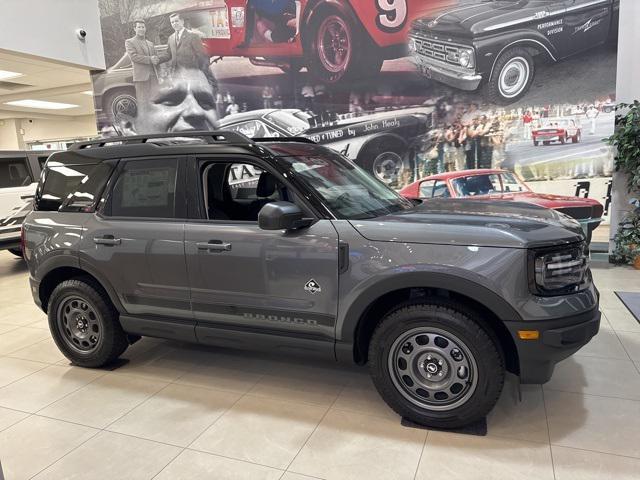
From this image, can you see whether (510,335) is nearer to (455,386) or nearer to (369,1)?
(455,386)

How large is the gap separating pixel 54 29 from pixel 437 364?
8732 millimetres

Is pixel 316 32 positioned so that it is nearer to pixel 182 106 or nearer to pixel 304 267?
pixel 182 106

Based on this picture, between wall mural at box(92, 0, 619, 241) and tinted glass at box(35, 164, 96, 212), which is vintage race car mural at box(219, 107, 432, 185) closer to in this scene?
wall mural at box(92, 0, 619, 241)

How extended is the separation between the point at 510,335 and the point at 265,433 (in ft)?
4.75

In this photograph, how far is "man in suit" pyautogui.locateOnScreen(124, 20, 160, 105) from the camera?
26.6 feet

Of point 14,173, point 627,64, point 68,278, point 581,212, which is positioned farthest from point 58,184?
point 627,64

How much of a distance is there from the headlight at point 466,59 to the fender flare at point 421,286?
4.89m

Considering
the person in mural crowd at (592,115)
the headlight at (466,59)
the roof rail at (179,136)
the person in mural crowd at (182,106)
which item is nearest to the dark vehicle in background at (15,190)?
the person in mural crowd at (182,106)

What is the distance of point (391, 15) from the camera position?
21.4 ft

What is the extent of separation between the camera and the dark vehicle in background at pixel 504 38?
5.80 m

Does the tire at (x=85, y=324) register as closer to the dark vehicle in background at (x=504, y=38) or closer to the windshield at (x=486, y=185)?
the windshield at (x=486, y=185)

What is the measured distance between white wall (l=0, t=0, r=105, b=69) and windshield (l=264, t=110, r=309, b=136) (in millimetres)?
3768

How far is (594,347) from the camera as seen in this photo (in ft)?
11.7

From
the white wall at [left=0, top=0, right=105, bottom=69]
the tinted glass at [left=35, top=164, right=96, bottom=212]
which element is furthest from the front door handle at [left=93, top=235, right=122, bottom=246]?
the white wall at [left=0, top=0, right=105, bottom=69]
